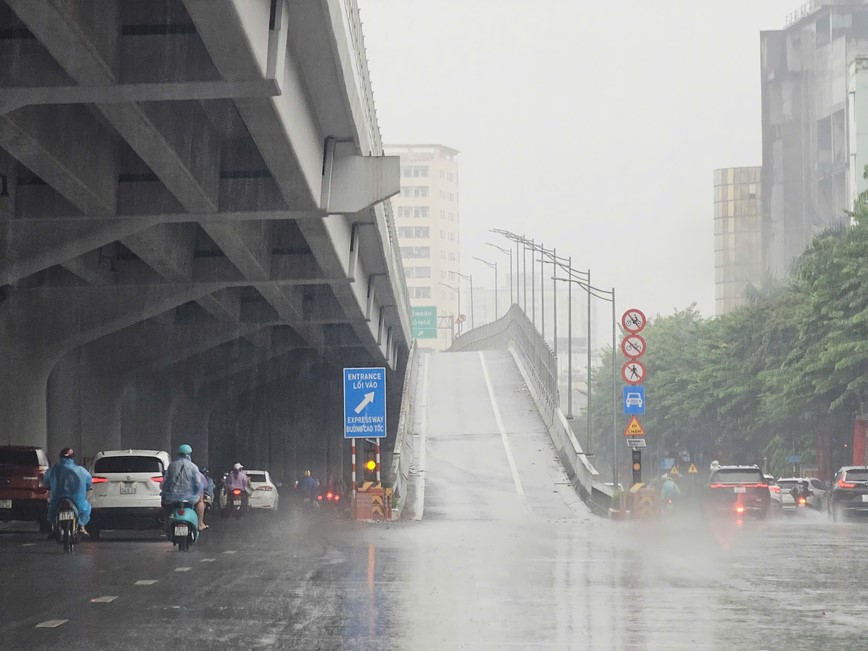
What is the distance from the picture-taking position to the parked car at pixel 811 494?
183ft

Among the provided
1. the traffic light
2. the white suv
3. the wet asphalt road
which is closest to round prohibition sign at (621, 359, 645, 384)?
the wet asphalt road

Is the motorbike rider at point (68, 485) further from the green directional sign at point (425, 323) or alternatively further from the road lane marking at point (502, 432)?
the green directional sign at point (425, 323)

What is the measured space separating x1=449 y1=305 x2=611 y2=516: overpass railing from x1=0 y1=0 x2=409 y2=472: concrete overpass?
7.57m

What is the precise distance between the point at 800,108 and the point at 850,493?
335 feet

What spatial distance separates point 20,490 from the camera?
29.2 m

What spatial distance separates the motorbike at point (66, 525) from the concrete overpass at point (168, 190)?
454 cm

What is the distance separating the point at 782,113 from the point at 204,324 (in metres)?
104

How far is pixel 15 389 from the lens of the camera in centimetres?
3675

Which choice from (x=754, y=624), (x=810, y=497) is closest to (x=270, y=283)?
(x=754, y=624)

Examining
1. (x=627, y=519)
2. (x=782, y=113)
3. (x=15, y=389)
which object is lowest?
(x=627, y=519)

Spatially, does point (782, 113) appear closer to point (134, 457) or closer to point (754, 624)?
point (134, 457)

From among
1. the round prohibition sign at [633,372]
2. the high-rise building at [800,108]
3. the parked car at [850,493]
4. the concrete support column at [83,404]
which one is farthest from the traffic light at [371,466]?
the high-rise building at [800,108]

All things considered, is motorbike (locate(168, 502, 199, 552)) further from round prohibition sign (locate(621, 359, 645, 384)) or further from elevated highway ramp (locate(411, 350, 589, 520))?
round prohibition sign (locate(621, 359, 645, 384))

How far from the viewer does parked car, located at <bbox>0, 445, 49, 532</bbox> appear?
95.3 feet
